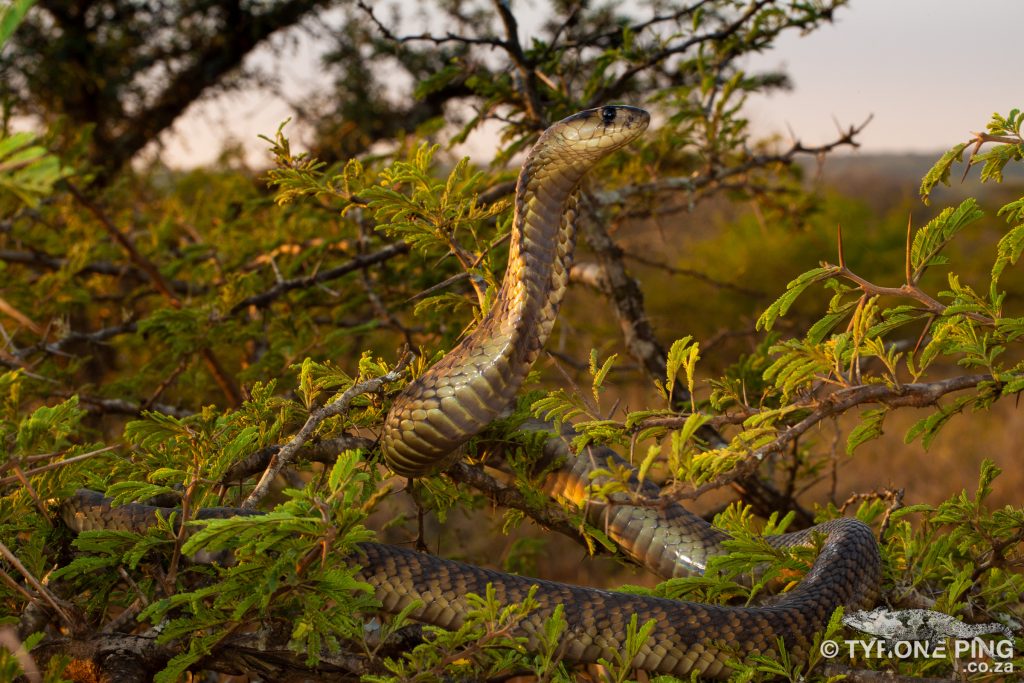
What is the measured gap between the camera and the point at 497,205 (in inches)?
99.8

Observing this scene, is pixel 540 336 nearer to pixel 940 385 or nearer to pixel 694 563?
pixel 940 385

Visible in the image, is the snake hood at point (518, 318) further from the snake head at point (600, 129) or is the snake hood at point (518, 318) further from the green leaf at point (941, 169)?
the green leaf at point (941, 169)

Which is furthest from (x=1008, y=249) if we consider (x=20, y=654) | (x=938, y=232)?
(x=20, y=654)

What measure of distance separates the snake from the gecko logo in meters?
0.17

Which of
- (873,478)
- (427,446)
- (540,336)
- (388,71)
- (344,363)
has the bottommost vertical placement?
(873,478)

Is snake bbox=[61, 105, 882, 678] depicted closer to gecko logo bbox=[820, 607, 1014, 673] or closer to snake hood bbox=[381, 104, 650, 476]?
snake hood bbox=[381, 104, 650, 476]

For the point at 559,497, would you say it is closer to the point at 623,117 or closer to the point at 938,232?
the point at 623,117

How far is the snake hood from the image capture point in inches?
91.7

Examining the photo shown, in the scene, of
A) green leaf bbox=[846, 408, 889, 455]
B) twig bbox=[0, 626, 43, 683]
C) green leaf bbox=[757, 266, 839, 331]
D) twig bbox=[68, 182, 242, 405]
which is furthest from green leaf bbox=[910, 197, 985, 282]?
twig bbox=[68, 182, 242, 405]

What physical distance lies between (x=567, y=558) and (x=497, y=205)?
9.48 metres

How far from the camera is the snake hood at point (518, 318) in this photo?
2.33 metres

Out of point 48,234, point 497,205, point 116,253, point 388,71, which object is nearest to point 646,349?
point 497,205

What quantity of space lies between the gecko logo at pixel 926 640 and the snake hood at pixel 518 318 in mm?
978

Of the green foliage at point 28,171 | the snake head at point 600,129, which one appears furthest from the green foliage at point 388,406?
the snake head at point 600,129
